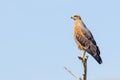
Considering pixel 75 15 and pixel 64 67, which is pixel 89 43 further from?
pixel 64 67

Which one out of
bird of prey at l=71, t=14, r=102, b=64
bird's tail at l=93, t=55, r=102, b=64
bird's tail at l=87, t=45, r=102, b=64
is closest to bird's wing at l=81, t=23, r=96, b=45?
bird of prey at l=71, t=14, r=102, b=64

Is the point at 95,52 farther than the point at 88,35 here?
No

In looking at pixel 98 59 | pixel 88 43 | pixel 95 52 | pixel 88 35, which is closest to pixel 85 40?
pixel 88 35

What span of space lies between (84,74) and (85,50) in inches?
232

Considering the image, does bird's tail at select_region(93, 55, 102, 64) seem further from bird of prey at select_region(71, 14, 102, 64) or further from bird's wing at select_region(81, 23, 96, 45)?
bird's wing at select_region(81, 23, 96, 45)

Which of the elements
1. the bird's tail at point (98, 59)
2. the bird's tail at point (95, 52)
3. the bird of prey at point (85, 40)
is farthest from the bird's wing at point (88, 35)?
the bird's tail at point (98, 59)

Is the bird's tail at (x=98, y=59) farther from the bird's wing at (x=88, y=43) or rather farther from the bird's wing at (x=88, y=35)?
the bird's wing at (x=88, y=35)

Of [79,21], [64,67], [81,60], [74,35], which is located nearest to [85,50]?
[74,35]

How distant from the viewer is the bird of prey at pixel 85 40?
46.3ft

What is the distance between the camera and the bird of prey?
14.1 meters

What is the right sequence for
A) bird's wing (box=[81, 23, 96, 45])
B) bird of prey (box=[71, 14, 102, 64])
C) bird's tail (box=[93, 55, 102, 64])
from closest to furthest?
bird's tail (box=[93, 55, 102, 64]), bird of prey (box=[71, 14, 102, 64]), bird's wing (box=[81, 23, 96, 45])

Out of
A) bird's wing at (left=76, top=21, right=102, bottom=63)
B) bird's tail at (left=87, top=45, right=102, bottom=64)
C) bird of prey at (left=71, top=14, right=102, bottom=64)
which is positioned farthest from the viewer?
bird of prey at (left=71, top=14, right=102, bottom=64)

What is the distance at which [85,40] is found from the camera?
15.5 m

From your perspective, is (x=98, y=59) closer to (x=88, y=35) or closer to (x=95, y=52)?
(x=95, y=52)
